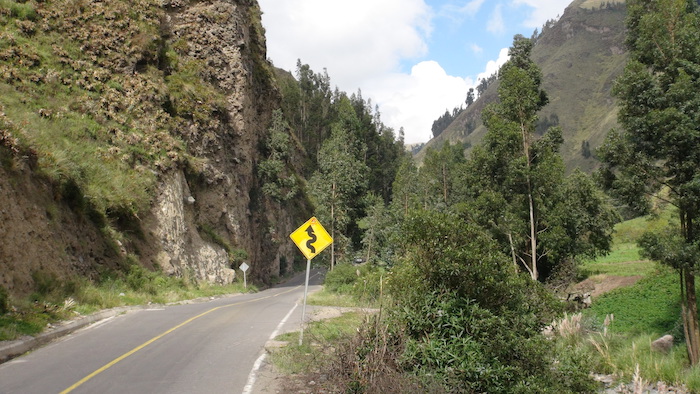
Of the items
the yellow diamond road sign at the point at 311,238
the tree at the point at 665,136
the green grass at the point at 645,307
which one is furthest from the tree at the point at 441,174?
the yellow diamond road sign at the point at 311,238

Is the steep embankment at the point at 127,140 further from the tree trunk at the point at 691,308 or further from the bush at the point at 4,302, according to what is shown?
the tree trunk at the point at 691,308

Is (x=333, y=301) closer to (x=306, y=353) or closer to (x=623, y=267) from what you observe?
(x=306, y=353)

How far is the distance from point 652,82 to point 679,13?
2.69 m

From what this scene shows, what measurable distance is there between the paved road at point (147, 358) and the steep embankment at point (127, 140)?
12.7ft

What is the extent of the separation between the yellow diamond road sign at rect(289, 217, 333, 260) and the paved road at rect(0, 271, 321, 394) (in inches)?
96.4

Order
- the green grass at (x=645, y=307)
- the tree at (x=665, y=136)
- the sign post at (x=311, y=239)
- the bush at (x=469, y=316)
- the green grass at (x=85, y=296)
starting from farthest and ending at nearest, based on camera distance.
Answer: the green grass at (x=645, y=307)
the tree at (x=665, y=136)
the green grass at (x=85, y=296)
the sign post at (x=311, y=239)
the bush at (x=469, y=316)

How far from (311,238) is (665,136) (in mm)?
9868

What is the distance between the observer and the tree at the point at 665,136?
12406 mm

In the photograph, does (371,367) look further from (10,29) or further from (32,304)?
(10,29)

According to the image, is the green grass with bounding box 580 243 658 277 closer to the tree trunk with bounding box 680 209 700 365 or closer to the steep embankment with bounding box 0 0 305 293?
the tree trunk with bounding box 680 209 700 365

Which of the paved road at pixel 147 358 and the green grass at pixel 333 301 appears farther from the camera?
the green grass at pixel 333 301

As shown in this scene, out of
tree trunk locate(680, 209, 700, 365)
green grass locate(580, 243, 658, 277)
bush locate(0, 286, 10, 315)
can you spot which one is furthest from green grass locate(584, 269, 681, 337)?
bush locate(0, 286, 10, 315)

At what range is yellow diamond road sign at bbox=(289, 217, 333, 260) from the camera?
1070 centimetres

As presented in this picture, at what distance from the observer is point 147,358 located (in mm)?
9352
